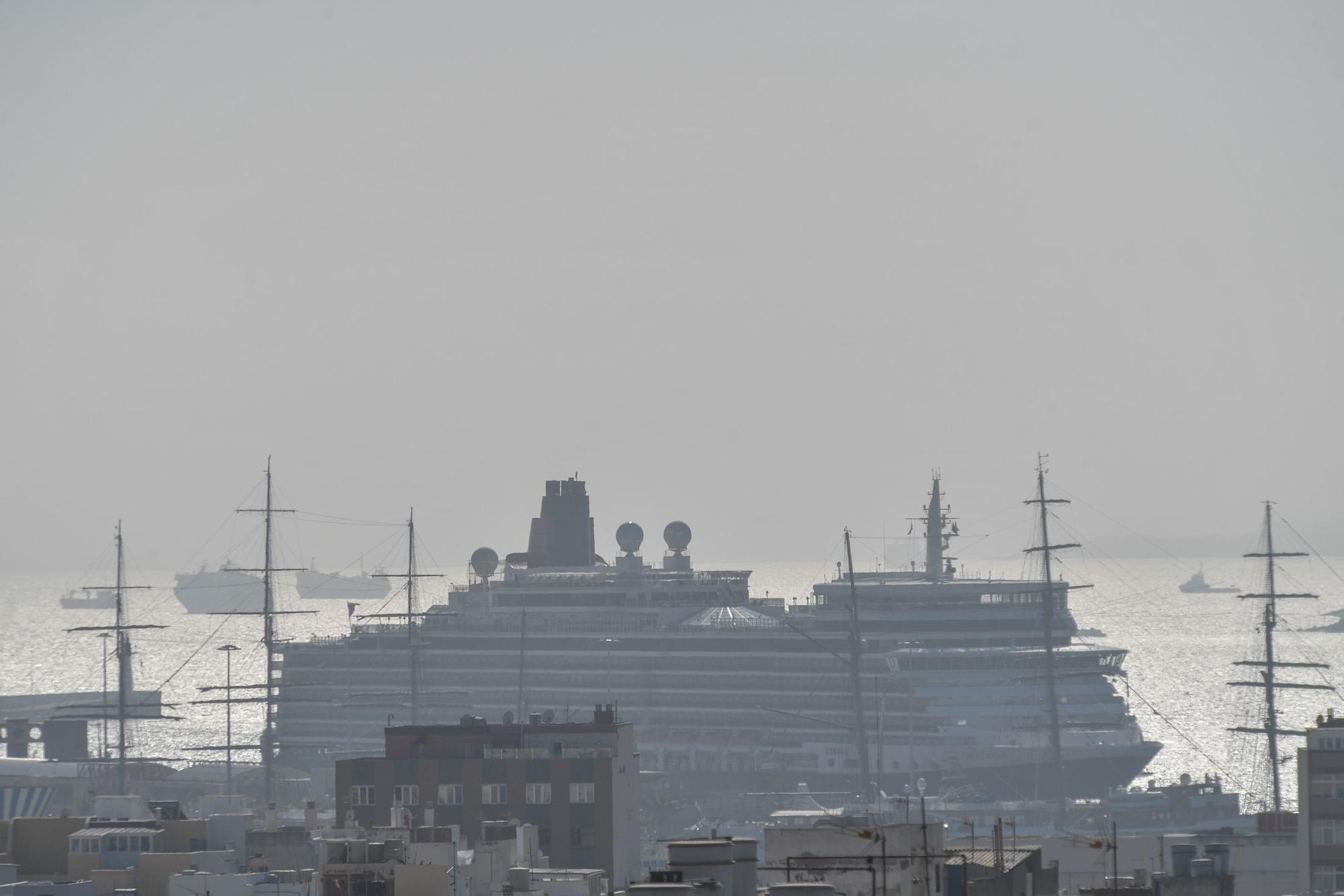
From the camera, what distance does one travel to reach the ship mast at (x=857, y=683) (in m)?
125

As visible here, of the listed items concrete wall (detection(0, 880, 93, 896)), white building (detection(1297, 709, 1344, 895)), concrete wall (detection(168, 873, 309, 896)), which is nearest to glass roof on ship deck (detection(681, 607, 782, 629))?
white building (detection(1297, 709, 1344, 895))

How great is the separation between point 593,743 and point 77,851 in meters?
22.0

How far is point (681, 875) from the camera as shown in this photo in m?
27.7

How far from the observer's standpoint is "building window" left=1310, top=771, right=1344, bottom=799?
57.5 meters

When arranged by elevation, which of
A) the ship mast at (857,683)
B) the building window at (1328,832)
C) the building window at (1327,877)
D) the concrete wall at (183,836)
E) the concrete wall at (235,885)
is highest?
the ship mast at (857,683)

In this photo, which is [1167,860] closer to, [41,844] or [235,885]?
[235,885]

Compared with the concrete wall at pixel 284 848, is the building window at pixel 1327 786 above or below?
above

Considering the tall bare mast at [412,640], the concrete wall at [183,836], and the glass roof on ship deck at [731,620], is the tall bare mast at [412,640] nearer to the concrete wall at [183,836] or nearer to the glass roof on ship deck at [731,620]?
the glass roof on ship deck at [731,620]

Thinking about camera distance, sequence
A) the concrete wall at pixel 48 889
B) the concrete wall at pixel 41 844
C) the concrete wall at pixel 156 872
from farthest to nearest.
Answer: the concrete wall at pixel 41 844 < the concrete wall at pixel 156 872 < the concrete wall at pixel 48 889

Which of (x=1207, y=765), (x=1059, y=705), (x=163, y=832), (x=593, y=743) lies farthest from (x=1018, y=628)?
(x=163, y=832)

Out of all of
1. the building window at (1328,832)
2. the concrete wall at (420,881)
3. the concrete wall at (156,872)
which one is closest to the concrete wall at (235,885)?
the concrete wall at (420,881)

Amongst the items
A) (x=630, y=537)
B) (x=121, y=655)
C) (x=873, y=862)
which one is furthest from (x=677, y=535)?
(x=873, y=862)

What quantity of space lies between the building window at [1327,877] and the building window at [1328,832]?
667 mm

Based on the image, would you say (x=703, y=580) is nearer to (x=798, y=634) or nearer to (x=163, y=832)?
(x=798, y=634)
